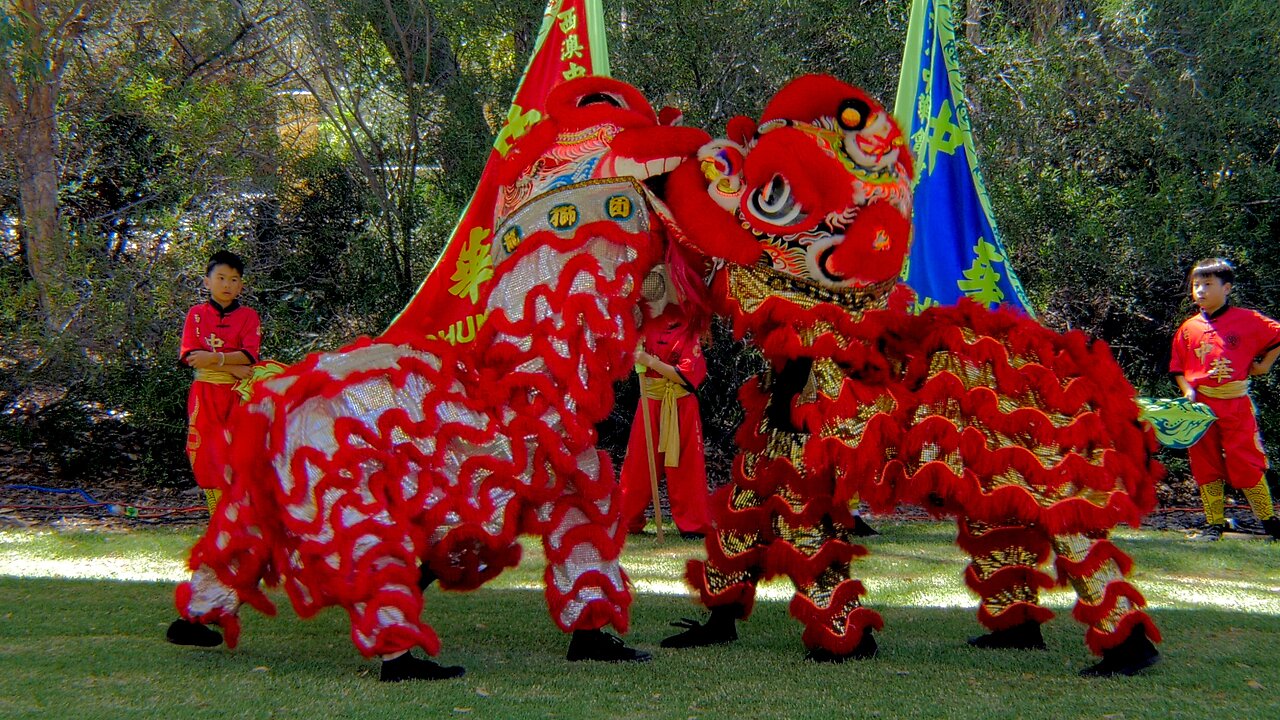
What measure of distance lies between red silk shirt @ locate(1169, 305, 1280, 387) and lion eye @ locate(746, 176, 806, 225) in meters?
4.29

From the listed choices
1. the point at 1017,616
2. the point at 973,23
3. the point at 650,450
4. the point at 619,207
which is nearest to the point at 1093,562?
the point at 1017,616

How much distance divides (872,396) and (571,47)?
174 cm

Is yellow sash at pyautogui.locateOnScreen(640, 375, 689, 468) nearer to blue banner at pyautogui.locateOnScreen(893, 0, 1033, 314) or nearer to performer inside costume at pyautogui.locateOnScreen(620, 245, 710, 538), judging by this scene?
performer inside costume at pyautogui.locateOnScreen(620, 245, 710, 538)

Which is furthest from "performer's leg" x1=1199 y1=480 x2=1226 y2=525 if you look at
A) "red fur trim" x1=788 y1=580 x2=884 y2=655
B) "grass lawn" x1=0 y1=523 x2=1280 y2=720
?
"red fur trim" x1=788 y1=580 x2=884 y2=655

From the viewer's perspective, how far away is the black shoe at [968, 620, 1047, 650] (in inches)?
156

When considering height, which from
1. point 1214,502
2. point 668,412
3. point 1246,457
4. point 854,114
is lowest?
point 1214,502

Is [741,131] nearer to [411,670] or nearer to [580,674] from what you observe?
[580,674]

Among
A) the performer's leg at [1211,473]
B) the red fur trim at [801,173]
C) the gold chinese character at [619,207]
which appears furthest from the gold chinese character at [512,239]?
the performer's leg at [1211,473]

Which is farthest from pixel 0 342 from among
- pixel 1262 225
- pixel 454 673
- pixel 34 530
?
pixel 1262 225

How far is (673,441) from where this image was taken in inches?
251

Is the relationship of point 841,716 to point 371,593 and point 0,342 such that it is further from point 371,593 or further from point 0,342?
point 0,342

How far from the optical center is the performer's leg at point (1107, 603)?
3459mm

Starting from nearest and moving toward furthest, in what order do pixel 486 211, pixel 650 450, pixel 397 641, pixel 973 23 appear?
1. pixel 397 641
2. pixel 486 211
3. pixel 650 450
4. pixel 973 23

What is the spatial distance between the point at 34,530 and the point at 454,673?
450 cm
